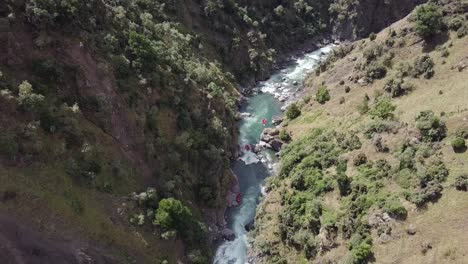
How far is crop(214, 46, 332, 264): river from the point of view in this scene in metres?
73.7

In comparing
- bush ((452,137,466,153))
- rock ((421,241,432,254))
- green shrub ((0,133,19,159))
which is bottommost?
rock ((421,241,432,254))

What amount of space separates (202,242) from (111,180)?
1629 cm

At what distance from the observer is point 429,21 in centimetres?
9119

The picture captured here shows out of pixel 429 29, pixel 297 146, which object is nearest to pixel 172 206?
pixel 297 146

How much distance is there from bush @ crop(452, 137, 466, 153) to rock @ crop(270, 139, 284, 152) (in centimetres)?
3453

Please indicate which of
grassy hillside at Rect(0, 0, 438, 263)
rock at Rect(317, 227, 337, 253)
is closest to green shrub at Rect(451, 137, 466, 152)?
rock at Rect(317, 227, 337, 253)

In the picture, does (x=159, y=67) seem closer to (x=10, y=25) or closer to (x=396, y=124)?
(x=10, y=25)

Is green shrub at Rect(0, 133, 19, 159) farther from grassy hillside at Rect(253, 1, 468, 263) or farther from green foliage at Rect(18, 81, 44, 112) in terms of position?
grassy hillside at Rect(253, 1, 468, 263)

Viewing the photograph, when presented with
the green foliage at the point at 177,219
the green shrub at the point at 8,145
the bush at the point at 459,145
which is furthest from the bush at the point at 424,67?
the green shrub at the point at 8,145

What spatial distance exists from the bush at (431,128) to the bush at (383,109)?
808 centimetres

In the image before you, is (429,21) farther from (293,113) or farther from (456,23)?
(293,113)

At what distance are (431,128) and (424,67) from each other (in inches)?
754

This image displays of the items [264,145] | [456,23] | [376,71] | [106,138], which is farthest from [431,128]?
[106,138]

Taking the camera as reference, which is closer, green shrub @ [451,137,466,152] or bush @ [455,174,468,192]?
bush @ [455,174,468,192]
